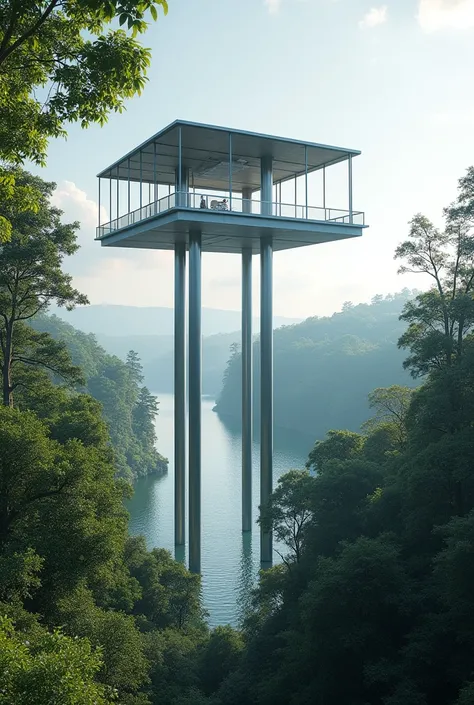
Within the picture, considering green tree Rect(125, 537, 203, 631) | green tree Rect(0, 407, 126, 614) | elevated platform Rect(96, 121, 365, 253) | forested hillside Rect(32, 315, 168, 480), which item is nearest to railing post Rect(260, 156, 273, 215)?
elevated platform Rect(96, 121, 365, 253)

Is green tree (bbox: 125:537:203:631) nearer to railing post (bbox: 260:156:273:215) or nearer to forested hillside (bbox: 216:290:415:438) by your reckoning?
railing post (bbox: 260:156:273:215)

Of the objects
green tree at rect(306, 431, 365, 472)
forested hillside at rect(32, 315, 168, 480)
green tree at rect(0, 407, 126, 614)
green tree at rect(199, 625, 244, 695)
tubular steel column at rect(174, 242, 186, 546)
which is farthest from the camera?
forested hillside at rect(32, 315, 168, 480)

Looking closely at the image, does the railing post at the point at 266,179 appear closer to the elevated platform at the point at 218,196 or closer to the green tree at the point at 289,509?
the elevated platform at the point at 218,196

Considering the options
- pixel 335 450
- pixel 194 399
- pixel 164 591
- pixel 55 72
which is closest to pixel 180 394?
pixel 194 399

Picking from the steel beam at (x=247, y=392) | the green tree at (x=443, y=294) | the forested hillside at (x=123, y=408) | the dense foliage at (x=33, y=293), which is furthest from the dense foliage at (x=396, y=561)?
the forested hillside at (x=123, y=408)

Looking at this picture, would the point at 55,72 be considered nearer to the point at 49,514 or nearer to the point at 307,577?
the point at 49,514
